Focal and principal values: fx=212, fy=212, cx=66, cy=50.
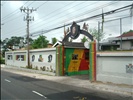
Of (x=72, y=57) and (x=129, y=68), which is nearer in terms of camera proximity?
(x=129, y=68)

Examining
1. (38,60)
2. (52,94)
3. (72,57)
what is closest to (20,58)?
(38,60)

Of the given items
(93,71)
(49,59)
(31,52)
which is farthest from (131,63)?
(31,52)

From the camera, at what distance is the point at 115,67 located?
15.6 meters

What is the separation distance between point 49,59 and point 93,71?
412 inches

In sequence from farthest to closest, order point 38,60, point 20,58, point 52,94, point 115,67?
point 20,58 → point 38,60 → point 115,67 → point 52,94

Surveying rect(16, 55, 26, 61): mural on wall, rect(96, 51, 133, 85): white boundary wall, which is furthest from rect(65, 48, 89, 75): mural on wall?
rect(16, 55, 26, 61): mural on wall

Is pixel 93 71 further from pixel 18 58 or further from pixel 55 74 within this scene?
pixel 18 58

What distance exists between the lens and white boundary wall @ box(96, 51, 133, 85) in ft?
47.9

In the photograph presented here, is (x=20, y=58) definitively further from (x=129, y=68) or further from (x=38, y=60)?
(x=129, y=68)

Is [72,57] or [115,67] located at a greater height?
[72,57]

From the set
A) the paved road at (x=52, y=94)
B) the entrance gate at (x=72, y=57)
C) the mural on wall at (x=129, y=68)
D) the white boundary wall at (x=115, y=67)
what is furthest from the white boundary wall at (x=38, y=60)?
the mural on wall at (x=129, y=68)

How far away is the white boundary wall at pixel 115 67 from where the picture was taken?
14.6 meters

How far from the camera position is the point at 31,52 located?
33.7m

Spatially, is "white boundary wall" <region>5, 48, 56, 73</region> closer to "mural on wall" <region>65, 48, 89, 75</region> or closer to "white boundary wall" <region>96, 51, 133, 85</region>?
"mural on wall" <region>65, 48, 89, 75</region>
